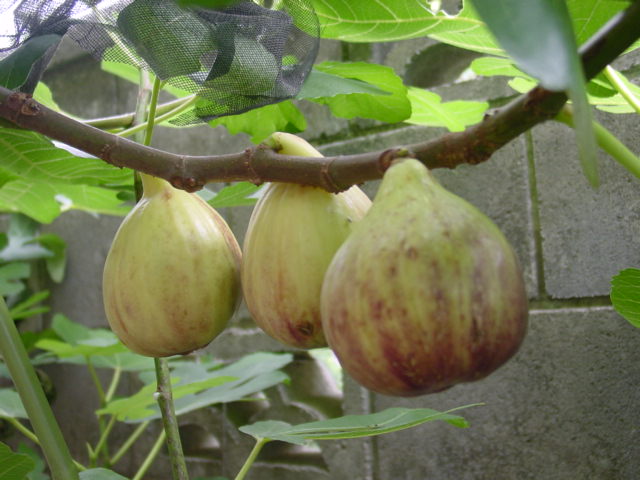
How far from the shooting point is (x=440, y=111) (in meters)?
0.74

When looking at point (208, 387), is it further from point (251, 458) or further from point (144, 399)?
point (251, 458)

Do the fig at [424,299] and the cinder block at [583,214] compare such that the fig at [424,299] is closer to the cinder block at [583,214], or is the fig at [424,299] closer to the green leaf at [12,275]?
the cinder block at [583,214]

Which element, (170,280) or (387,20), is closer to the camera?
(170,280)

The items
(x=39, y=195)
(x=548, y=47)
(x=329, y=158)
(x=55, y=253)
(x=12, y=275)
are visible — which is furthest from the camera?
(x=55, y=253)

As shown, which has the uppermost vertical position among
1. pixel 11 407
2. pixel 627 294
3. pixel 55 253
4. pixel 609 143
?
pixel 609 143

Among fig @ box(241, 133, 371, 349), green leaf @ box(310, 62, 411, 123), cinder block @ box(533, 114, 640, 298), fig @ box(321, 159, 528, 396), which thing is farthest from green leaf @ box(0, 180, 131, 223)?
cinder block @ box(533, 114, 640, 298)

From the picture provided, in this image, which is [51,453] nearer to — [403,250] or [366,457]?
[403,250]

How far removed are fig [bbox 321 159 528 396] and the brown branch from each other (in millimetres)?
29

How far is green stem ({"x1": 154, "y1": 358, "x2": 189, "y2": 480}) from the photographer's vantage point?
0.55 meters

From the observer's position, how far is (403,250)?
25cm

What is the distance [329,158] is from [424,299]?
103mm

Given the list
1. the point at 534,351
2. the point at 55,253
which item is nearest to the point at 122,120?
the point at 534,351

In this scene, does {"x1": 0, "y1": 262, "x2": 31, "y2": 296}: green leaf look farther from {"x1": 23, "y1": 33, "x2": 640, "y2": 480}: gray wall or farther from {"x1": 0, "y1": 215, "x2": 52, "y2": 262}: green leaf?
{"x1": 23, "y1": 33, "x2": 640, "y2": 480}: gray wall

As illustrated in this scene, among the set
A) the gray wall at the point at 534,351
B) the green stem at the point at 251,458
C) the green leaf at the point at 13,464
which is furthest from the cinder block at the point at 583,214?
the green leaf at the point at 13,464
